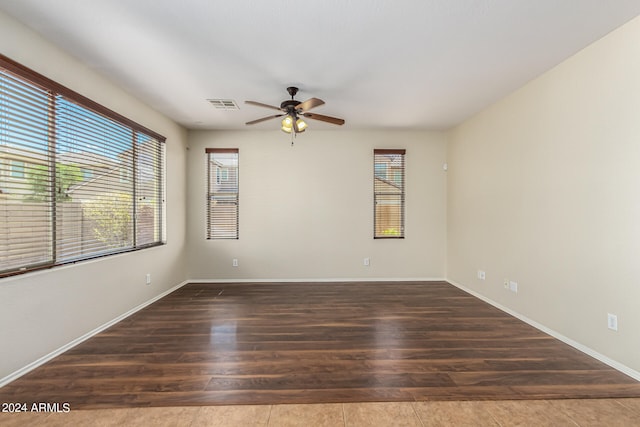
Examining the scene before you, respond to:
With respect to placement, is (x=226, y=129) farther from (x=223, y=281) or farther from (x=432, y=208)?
(x=432, y=208)

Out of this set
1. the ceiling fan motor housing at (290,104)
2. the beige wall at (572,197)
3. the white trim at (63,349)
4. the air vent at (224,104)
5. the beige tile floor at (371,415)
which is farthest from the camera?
the air vent at (224,104)

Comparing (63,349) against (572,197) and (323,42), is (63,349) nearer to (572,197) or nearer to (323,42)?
(323,42)

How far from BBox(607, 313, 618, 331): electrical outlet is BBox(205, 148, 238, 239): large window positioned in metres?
4.69

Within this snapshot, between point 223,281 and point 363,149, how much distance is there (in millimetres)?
3403

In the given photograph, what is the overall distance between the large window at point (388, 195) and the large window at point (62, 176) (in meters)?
3.61

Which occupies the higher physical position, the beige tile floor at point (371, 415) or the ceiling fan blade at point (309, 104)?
the ceiling fan blade at point (309, 104)

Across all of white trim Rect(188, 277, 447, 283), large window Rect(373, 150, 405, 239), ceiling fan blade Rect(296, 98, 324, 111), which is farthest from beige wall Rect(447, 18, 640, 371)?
ceiling fan blade Rect(296, 98, 324, 111)

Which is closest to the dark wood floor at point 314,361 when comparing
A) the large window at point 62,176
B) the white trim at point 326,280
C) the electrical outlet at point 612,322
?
the electrical outlet at point 612,322

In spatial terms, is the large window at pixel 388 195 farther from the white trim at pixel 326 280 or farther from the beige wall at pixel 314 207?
the white trim at pixel 326 280

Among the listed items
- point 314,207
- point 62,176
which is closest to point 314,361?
point 62,176

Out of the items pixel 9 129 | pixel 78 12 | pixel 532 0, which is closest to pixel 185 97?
pixel 78 12

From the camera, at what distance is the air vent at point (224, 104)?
11.8 feet

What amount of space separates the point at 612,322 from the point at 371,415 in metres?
2.17

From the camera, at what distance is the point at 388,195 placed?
5.02 m
